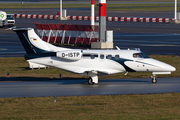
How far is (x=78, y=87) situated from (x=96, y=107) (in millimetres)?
6556

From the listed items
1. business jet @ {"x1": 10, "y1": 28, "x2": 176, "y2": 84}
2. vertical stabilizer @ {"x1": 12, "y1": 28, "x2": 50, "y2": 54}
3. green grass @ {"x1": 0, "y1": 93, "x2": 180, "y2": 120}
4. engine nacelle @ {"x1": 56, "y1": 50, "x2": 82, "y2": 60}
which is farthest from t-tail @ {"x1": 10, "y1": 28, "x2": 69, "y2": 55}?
green grass @ {"x1": 0, "y1": 93, "x2": 180, "y2": 120}

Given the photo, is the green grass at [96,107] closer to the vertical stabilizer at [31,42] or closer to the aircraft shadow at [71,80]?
the vertical stabilizer at [31,42]

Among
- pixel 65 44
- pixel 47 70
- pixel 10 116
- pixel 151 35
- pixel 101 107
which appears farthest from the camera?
pixel 151 35

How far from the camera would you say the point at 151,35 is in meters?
61.2

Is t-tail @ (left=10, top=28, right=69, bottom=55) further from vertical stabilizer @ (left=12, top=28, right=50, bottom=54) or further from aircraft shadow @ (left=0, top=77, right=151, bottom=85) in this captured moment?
aircraft shadow @ (left=0, top=77, right=151, bottom=85)

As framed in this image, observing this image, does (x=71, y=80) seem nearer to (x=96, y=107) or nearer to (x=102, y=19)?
(x=96, y=107)

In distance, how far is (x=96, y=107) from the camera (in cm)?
2011

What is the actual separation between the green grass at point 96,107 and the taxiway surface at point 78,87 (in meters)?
1.69

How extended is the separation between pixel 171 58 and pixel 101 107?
20.0 metres

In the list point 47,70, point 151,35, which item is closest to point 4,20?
point 151,35

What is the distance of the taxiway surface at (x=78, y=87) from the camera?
80.3 feet

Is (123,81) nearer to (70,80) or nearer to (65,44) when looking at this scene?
(70,80)

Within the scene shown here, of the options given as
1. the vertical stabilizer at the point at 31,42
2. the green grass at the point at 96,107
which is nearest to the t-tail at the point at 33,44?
the vertical stabilizer at the point at 31,42

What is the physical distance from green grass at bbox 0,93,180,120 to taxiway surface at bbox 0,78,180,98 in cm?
169
